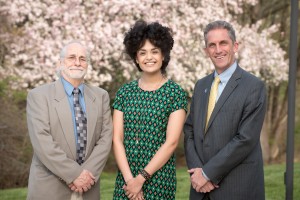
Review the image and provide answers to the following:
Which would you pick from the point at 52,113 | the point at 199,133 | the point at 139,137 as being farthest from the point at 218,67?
the point at 52,113

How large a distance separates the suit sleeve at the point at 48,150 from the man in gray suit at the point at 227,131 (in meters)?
0.92

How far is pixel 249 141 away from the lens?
4.27 m

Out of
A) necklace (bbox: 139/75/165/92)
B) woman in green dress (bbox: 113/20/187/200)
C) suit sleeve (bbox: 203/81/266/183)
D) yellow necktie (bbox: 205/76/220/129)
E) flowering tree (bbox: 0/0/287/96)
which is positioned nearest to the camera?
suit sleeve (bbox: 203/81/266/183)

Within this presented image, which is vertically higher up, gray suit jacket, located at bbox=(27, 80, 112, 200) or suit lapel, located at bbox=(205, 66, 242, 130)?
suit lapel, located at bbox=(205, 66, 242, 130)

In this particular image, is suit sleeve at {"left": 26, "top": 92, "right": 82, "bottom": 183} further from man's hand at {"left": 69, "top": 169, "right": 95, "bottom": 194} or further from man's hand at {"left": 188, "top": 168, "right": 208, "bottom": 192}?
man's hand at {"left": 188, "top": 168, "right": 208, "bottom": 192}

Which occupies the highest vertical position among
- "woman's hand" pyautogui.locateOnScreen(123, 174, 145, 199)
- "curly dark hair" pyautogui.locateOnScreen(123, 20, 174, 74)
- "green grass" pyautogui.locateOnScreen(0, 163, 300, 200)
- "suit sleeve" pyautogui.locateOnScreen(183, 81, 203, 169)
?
"curly dark hair" pyautogui.locateOnScreen(123, 20, 174, 74)

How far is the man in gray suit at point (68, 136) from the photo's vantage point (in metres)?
4.45

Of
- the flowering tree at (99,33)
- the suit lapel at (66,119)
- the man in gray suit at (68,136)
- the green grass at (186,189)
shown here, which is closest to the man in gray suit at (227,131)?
the man in gray suit at (68,136)

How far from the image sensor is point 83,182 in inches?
176

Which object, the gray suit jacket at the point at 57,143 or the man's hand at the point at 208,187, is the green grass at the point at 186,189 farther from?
the man's hand at the point at 208,187

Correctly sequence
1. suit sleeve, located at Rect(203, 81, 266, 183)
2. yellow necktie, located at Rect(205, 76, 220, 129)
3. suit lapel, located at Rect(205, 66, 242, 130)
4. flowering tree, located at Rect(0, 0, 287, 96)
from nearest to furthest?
1. suit sleeve, located at Rect(203, 81, 266, 183)
2. suit lapel, located at Rect(205, 66, 242, 130)
3. yellow necktie, located at Rect(205, 76, 220, 129)
4. flowering tree, located at Rect(0, 0, 287, 96)

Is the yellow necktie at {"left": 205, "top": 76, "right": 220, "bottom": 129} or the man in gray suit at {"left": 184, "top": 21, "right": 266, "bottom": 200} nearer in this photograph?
the man in gray suit at {"left": 184, "top": 21, "right": 266, "bottom": 200}

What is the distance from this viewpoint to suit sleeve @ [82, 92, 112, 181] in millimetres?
4551

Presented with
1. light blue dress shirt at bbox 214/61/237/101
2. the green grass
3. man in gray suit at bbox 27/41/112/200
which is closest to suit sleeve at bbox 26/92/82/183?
man in gray suit at bbox 27/41/112/200
